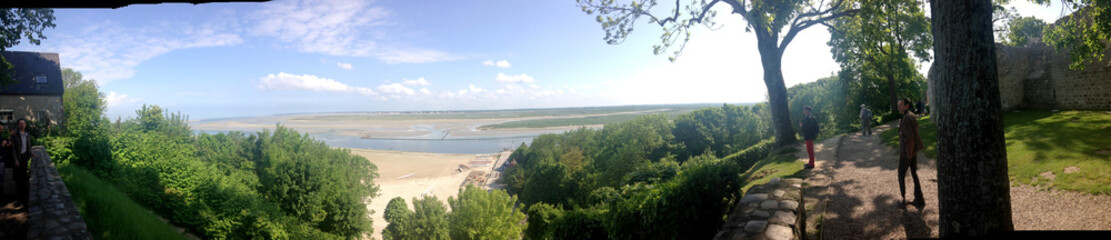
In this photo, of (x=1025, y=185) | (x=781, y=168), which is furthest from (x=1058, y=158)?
(x=781, y=168)

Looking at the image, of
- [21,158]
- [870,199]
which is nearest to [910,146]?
[870,199]

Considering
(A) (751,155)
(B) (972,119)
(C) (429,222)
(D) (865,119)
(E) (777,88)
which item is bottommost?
(C) (429,222)

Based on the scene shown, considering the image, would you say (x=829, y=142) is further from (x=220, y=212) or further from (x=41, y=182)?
(x=41, y=182)

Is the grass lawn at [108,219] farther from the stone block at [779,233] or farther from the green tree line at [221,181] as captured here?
the stone block at [779,233]

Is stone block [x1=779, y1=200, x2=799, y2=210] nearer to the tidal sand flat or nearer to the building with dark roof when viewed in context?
the tidal sand flat

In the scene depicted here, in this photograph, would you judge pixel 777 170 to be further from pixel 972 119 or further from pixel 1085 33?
pixel 1085 33

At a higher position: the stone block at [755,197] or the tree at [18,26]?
the tree at [18,26]

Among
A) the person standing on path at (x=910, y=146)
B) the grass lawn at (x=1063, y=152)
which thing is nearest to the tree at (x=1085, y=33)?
the grass lawn at (x=1063, y=152)
